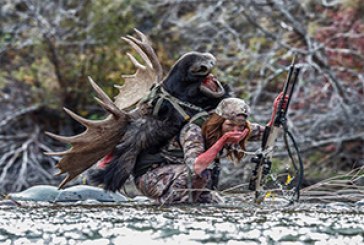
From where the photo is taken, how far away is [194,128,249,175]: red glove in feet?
15.0

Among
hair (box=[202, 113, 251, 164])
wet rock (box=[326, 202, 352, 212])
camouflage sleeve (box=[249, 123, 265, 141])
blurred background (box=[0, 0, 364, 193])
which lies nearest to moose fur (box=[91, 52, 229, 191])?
hair (box=[202, 113, 251, 164])

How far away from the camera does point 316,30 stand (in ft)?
36.2

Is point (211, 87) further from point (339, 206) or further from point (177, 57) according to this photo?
point (177, 57)

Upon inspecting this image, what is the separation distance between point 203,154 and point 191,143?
6.1 inches

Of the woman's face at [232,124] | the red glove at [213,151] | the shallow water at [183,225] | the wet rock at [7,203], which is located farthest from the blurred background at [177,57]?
the shallow water at [183,225]

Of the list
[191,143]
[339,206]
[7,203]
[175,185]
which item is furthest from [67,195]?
[339,206]

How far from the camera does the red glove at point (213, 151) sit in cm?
458

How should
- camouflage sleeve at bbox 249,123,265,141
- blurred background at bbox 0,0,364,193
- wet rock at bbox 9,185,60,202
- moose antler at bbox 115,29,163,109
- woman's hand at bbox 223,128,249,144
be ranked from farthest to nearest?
blurred background at bbox 0,0,364,193 → wet rock at bbox 9,185,60,202 → moose antler at bbox 115,29,163,109 → camouflage sleeve at bbox 249,123,265,141 → woman's hand at bbox 223,128,249,144

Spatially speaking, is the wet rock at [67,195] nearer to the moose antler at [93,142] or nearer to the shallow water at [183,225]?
the moose antler at [93,142]

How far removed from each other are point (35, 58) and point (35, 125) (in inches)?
37.7

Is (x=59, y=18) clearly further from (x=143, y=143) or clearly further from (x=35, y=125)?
(x=143, y=143)

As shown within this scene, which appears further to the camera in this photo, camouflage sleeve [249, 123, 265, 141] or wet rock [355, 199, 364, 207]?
camouflage sleeve [249, 123, 265, 141]

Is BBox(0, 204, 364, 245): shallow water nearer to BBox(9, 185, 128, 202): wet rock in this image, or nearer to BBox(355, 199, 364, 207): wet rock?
BBox(355, 199, 364, 207): wet rock

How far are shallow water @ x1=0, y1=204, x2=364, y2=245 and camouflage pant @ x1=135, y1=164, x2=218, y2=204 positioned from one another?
0.61 feet
